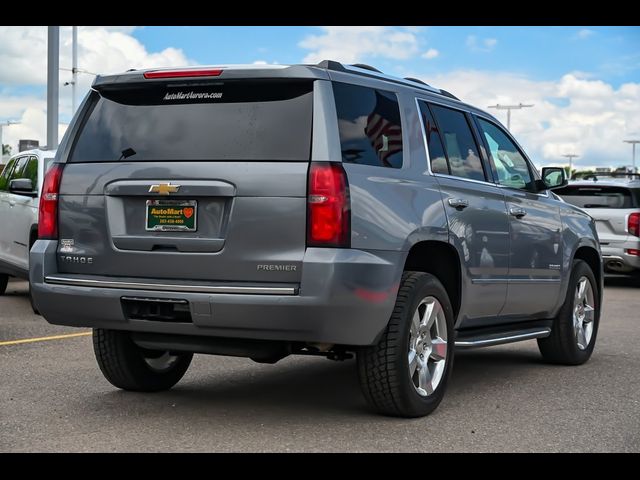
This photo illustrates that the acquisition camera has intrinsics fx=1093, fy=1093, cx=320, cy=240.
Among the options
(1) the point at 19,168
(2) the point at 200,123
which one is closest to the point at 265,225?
(2) the point at 200,123

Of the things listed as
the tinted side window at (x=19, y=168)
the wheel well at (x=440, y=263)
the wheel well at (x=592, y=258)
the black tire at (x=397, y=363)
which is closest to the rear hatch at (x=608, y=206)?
the wheel well at (x=592, y=258)

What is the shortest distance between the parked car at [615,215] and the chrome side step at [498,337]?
9110mm

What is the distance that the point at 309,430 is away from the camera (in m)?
5.86

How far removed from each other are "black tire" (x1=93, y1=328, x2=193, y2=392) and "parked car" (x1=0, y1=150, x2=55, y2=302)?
16.6 feet

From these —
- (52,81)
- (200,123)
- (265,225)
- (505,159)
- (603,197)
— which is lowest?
(603,197)

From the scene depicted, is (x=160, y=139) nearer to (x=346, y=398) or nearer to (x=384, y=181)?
(x=384, y=181)

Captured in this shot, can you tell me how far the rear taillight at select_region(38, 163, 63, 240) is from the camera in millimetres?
6258

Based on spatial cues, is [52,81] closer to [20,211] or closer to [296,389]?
[20,211]

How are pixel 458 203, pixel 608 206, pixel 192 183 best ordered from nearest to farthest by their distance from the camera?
pixel 192 183 → pixel 458 203 → pixel 608 206

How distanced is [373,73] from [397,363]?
1697mm

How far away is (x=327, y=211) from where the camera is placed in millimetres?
5516

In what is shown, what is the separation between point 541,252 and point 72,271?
11.4 feet

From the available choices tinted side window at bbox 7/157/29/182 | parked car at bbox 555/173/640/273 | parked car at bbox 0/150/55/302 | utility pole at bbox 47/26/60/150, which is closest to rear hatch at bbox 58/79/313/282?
parked car at bbox 0/150/55/302
